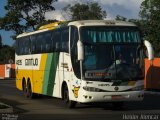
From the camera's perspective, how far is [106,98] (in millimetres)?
17844

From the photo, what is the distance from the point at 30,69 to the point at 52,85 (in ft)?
13.0

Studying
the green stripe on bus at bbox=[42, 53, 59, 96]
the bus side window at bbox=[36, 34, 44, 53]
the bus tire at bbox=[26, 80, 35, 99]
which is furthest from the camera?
the bus tire at bbox=[26, 80, 35, 99]

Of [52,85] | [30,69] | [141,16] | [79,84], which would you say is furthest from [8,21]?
[79,84]

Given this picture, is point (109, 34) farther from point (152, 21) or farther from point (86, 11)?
point (86, 11)

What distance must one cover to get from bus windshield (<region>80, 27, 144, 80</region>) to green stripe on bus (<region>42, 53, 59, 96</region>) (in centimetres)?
299

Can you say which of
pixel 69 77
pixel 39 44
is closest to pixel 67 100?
pixel 69 77

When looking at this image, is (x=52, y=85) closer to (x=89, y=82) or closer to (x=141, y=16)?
(x=89, y=82)

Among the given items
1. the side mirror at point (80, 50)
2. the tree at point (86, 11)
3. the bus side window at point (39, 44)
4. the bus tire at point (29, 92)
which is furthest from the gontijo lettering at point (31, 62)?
the tree at point (86, 11)

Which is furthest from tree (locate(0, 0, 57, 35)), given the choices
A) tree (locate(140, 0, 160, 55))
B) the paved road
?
the paved road

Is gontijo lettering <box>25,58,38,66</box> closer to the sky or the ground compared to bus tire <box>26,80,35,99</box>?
closer to the sky

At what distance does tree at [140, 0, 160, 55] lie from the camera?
177ft

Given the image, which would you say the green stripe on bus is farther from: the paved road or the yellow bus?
the paved road

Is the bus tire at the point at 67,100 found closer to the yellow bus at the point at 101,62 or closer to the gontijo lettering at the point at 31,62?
the yellow bus at the point at 101,62

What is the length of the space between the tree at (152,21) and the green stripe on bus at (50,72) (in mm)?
32681
